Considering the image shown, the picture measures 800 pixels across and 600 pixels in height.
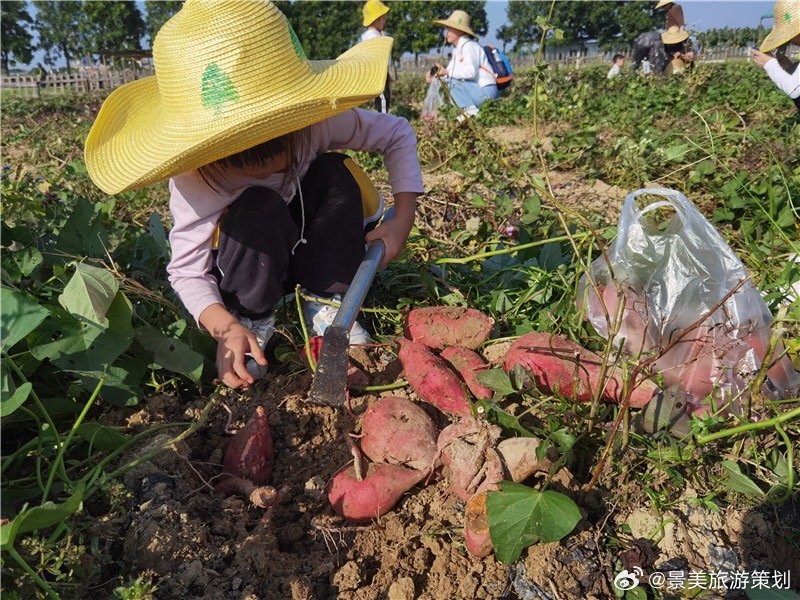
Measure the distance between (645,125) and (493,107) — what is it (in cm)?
172

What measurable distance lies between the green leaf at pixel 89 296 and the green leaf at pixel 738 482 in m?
1.11

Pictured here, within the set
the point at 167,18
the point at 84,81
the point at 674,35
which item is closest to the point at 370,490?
the point at 674,35

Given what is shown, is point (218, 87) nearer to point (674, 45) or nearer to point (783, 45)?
point (783, 45)

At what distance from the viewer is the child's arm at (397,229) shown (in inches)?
61.1

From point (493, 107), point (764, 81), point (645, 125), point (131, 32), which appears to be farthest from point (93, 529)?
point (131, 32)

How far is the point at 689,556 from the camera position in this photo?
973mm

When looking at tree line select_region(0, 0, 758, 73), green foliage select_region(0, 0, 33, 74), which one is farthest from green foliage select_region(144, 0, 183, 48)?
green foliage select_region(0, 0, 33, 74)

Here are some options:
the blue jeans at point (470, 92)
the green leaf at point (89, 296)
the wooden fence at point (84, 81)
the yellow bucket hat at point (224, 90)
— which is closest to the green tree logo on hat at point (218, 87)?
the yellow bucket hat at point (224, 90)

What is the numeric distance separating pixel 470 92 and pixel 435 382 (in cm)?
465

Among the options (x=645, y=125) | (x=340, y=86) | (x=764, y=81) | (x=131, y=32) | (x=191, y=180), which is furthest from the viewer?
(x=131, y=32)

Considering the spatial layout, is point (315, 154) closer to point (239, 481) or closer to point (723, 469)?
point (239, 481)

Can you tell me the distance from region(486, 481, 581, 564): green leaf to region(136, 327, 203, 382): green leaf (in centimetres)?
71

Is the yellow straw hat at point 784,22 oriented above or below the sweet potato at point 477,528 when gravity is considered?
below

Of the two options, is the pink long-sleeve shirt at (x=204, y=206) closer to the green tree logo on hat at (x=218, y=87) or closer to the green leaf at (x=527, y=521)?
the green tree logo on hat at (x=218, y=87)
